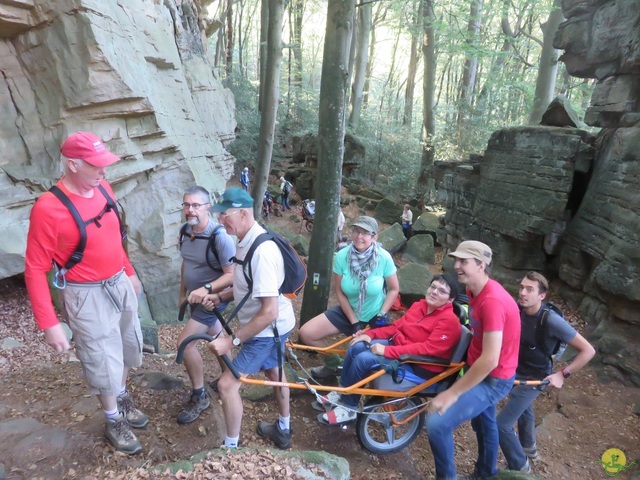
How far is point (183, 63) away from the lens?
28.7 ft

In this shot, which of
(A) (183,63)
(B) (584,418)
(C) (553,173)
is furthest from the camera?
(A) (183,63)

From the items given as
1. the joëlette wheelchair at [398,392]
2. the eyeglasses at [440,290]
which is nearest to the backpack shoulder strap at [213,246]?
the joëlette wheelchair at [398,392]

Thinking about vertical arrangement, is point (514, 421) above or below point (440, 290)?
below

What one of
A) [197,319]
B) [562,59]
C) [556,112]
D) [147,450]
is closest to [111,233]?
[197,319]

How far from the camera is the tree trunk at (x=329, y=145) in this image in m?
5.09

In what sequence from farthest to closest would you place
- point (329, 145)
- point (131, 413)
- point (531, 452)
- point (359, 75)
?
point (359, 75)
point (329, 145)
point (531, 452)
point (131, 413)

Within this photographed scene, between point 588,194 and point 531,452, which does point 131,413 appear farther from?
point 588,194

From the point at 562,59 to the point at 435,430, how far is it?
363 inches

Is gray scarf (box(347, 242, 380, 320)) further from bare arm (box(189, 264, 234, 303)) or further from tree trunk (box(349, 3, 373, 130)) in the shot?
tree trunk (box(349, 3, 373, 130))

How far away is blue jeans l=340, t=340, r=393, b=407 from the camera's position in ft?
11.5

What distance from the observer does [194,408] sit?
11.6 ft

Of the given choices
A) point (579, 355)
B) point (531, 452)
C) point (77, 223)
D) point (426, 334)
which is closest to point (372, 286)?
point (426, 334)

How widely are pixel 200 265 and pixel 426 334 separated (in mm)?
2178

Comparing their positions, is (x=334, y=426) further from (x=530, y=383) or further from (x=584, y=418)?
(x=584, y=418)
